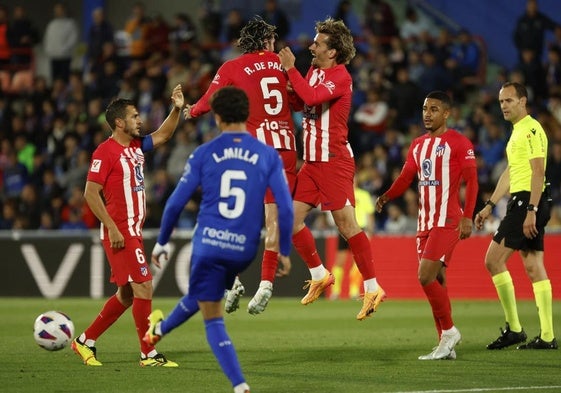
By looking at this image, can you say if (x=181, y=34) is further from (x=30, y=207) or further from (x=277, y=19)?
(x=30, y=207)

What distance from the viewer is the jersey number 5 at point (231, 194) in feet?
25.9

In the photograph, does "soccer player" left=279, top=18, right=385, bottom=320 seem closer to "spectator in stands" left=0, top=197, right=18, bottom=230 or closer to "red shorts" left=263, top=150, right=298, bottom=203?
"red shorts" left=263, top=150, right=298, bottom=203

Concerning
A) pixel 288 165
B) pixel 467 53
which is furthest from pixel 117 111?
pixel 467 53

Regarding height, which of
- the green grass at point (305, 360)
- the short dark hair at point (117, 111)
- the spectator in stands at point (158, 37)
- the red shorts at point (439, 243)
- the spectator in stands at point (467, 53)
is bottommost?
the green grass at point (305, 360)

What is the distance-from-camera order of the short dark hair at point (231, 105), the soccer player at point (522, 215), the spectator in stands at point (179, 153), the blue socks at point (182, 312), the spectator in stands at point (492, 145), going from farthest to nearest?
the spectator in stands at point (179, 153) → the spectator in stands at point (492, 145) → the soccer player at point (522, 215) → the blue socks at point (182, 312) → the short dark hair at point (231, 105)

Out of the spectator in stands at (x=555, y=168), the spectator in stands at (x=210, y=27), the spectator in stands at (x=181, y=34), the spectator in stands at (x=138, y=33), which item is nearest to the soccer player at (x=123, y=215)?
the spectator in stands at (x=555, y=168)

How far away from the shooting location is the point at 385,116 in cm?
2216

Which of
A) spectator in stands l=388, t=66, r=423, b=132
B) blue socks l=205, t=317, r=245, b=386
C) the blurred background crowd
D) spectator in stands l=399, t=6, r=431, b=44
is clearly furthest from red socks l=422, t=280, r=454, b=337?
spectator in stands l=399, t=6, r=431, b=44

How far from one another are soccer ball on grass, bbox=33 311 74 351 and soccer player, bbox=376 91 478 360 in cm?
326

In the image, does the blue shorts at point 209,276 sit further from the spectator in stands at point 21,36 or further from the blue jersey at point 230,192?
the spectator in stands at point 21,36

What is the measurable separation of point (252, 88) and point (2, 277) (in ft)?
35.1

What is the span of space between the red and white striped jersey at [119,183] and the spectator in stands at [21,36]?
1550 centimetres

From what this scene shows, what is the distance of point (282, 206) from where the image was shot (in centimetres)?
786

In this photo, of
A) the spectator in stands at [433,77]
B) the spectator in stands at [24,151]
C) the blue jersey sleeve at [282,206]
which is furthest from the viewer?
the spectator in stands at [24,151]
